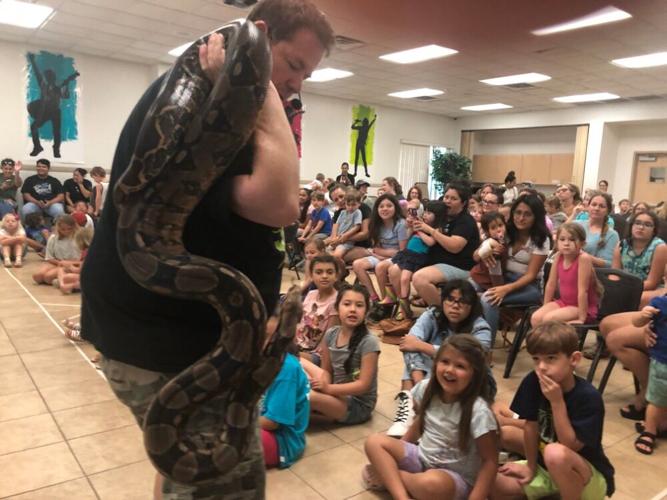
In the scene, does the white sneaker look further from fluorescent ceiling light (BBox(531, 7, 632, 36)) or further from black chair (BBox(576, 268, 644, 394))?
fluorescent ceiling light (BBox(531, 7, 632, 36))

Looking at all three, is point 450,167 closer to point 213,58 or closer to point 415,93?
point 415,93

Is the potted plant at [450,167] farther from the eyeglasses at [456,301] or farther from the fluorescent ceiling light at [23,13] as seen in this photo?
the eyeglasses at [456,301]

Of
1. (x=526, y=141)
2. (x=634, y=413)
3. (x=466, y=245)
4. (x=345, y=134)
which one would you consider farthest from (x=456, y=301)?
(x=526, y=141)

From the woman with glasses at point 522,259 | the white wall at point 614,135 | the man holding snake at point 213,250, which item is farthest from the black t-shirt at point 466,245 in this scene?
the white wall at point 614,135

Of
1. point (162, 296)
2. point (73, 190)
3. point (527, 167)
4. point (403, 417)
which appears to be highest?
point (527, 167)

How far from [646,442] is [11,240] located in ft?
29.3

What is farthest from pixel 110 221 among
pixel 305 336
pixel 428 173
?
pixel 428 173

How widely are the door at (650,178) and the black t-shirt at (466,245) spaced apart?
40.3 feet

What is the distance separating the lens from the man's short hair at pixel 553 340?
2.49 meters

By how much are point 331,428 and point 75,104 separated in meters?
11.0

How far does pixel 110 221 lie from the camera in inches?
46.6

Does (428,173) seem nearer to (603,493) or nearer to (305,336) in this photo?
(305,336)

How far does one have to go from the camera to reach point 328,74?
12781mm

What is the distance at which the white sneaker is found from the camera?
2.91m
